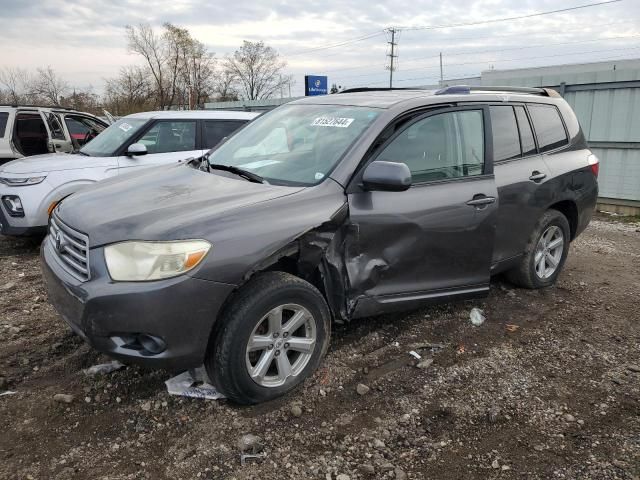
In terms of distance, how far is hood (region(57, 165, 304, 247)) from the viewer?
2611 millimetres

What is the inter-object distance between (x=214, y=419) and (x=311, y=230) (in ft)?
3.94

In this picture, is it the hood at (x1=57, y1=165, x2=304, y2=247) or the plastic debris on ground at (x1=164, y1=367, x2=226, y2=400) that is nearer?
the hood at (x1=57, y1=165, x2=304, y2=247)

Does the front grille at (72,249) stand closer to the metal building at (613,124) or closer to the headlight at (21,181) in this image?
the headlight at (21,181)

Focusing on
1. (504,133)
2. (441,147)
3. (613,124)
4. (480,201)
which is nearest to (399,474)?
(480,201)

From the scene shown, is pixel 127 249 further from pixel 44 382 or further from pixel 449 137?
pixel 449 137

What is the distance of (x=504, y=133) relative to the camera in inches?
164

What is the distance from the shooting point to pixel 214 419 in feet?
9.29

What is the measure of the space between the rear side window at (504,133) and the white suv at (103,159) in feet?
13.7

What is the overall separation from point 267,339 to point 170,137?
4860mm

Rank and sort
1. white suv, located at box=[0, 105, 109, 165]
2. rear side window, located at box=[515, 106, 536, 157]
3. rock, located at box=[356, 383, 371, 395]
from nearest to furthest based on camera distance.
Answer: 1. rock, located at box=[356, 383, 371, 395]
2. rear side window, located at box=[515, 106, 536, 157]
3. white suv, located at box=[0, 105, 109, 165]

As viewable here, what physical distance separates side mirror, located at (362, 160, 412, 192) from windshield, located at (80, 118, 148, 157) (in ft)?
14.8

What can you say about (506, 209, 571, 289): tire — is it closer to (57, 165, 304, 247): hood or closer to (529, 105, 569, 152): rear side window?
(529, 105, 569, 152): rear side window

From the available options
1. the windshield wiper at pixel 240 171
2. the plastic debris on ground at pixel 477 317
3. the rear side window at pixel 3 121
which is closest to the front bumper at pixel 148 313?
the windshield wiper at pixel 240 171

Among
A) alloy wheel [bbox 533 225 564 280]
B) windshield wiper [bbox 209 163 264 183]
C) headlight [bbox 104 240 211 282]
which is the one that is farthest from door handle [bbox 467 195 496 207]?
headlight [bbox 104 240 211 282]
